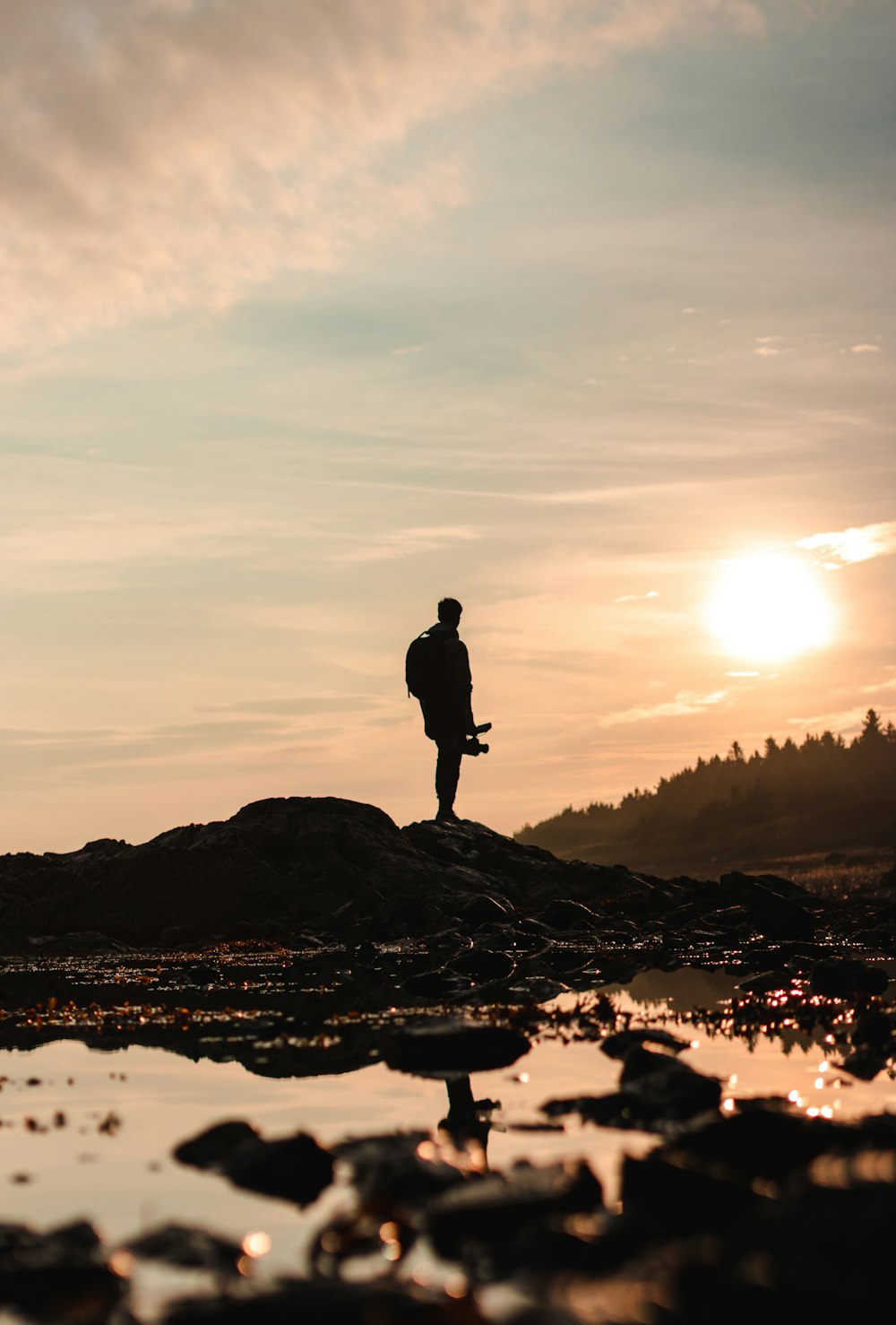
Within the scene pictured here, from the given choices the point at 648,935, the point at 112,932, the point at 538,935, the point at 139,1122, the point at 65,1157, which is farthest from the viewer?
the point at 112,932

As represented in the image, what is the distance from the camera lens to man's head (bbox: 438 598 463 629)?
109 feet

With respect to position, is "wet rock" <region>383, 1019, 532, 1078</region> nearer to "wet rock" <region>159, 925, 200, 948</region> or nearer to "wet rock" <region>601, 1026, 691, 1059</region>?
"wet rock" <region>601, 1026, 691, 1059</region>

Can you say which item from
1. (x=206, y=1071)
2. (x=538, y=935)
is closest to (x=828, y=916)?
(x=538, y=935)

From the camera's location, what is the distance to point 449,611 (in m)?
33.3

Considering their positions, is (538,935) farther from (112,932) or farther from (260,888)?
(112,932)

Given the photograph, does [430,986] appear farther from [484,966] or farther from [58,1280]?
[58,1280]

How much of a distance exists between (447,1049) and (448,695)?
21.4 m

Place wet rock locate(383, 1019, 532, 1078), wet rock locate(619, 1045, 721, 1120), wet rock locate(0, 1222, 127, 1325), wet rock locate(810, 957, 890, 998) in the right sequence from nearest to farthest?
wet rock locate(0, 1222, 127, 1325), wet rock locate(619, 1045, 721, 1120), wet rock locate(383, 1019, 532, 1078), wet rock locate(810, 957, 890, 998)

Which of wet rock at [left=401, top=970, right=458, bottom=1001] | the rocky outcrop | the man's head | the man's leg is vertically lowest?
wet rock at [left=401, top=970, right=458, bottom=1001]

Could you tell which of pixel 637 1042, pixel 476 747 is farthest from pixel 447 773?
pixel 637 1042

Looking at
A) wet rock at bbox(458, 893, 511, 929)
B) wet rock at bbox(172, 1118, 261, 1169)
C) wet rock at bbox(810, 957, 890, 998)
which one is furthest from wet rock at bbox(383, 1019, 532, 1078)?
wet rock at bbox(458, 893, 511, 929)

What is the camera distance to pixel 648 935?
2597 cm

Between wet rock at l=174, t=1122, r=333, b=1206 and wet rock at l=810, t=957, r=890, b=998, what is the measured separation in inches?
407

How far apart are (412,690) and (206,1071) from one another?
2150 cm
